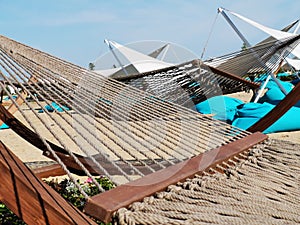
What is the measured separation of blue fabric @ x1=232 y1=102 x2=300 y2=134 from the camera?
521 centimetres

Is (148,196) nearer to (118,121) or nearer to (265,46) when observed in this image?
(118,121)

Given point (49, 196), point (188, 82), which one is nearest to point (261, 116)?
point (188, 82)

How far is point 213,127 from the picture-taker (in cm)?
179

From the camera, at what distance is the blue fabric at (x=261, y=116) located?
205 inches

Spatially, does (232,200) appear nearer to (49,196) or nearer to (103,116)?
(49,196)

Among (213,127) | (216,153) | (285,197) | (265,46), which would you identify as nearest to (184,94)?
(265,46)

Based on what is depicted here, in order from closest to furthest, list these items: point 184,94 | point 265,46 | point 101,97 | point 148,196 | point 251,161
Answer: point 148,196, point 251,161, point 101,97, point 184,94, point 265,46

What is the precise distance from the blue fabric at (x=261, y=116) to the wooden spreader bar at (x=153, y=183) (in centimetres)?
402

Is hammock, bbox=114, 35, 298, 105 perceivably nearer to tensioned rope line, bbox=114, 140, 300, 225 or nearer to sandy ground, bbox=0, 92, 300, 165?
sandy ground, bbox=0, 92, 300, 165

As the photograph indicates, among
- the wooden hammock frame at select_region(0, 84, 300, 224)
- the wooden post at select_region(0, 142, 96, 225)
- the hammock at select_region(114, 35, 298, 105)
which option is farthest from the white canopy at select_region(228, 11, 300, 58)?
the wooden post at select_region(0, 142, 96, 225)

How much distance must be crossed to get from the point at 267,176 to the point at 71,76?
149cm

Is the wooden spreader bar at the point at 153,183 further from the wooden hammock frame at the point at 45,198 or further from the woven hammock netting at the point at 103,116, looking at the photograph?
the woven hammock netting at the point at 103,116

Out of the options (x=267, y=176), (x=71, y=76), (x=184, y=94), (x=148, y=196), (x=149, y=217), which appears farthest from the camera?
(x=184, y=94)

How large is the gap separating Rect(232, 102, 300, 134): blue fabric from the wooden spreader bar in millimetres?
4019
